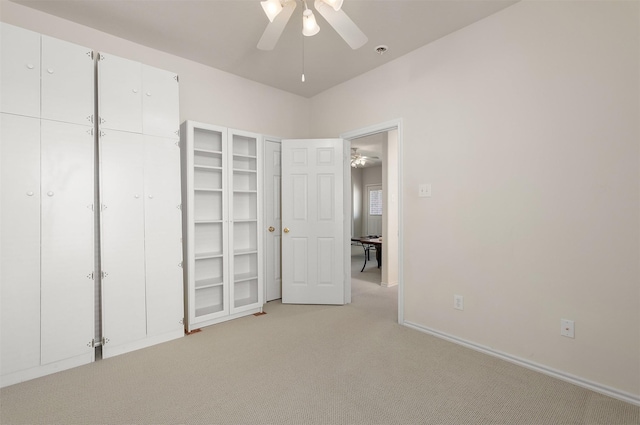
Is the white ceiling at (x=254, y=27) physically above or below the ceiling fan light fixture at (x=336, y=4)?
above

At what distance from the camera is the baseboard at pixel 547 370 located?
6.41 feet

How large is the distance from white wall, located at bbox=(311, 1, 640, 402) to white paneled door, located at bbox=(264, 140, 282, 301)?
1.76 meters

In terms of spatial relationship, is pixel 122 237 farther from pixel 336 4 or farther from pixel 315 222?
pixel 336 4

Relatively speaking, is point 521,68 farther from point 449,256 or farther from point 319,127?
point 319,127

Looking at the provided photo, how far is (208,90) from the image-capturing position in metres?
3.56

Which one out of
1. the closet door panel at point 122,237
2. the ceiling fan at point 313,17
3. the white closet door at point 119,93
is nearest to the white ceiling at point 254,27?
the white closet door at point 119,93

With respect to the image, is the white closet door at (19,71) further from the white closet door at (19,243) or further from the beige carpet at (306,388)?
the beige carpet at (306,388)

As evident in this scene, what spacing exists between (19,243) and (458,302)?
353 cm

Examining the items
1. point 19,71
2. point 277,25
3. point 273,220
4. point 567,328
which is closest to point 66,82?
point 19,71

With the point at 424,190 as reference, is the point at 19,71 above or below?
above

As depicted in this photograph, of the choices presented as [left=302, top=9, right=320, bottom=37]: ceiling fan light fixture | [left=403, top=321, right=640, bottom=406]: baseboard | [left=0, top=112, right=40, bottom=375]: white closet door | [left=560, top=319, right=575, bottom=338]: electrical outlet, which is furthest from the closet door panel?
[left=560, top=319, right=575, bottom=338]: electrical outlet

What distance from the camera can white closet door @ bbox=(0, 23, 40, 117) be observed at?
2.14m

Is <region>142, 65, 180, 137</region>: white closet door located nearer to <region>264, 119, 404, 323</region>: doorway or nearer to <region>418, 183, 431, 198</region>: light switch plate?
<region>264, 119, 404, 323</region>: doorway

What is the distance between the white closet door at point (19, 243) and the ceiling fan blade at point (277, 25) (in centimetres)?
180
